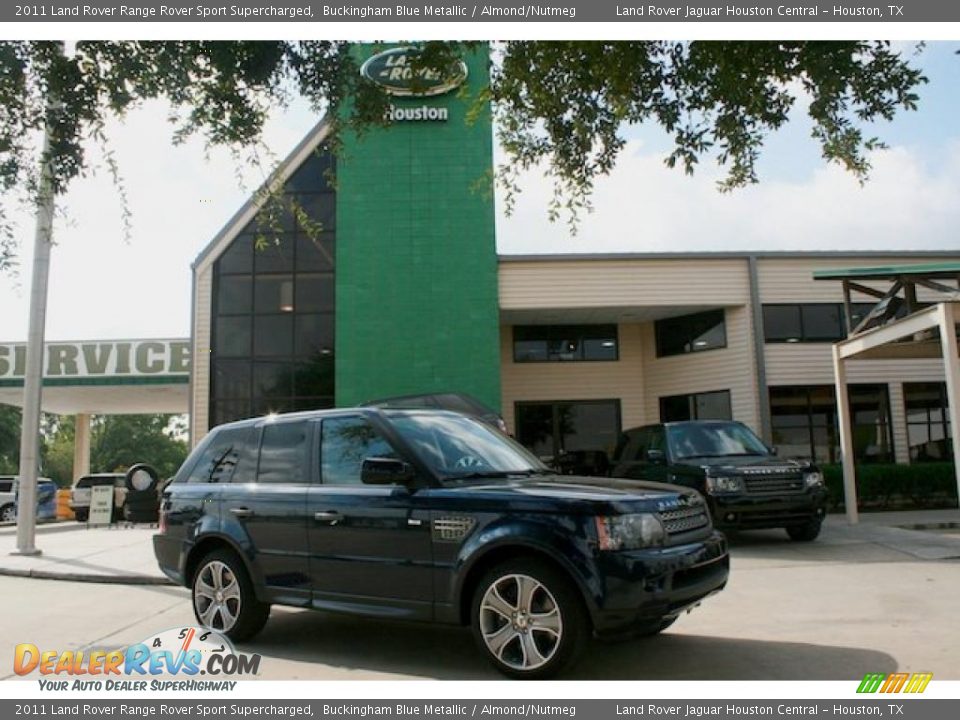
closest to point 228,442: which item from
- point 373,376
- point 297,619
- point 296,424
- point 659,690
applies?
point 296,424

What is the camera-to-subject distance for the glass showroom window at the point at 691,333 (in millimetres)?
20422

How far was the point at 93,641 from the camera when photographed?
252 inches

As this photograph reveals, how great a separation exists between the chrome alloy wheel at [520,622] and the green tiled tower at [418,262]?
14501mm

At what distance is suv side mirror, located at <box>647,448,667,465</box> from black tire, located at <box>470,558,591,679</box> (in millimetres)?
6600

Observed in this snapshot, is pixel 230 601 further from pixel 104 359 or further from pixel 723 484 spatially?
pixel 104 359

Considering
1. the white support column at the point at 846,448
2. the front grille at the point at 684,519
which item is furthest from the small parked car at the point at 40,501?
the front grille at the point at 684,519

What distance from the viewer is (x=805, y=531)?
11391mm

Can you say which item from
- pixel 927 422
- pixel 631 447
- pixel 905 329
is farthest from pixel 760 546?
pixel 927 422

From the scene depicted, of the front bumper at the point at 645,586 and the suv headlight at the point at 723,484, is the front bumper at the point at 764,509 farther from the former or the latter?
the front bumper at the point at 645,586

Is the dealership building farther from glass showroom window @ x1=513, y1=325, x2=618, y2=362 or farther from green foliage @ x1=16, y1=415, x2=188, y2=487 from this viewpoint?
green foliage @ x1=16, y1=415, x2=188, y2=487

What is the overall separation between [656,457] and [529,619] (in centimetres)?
678

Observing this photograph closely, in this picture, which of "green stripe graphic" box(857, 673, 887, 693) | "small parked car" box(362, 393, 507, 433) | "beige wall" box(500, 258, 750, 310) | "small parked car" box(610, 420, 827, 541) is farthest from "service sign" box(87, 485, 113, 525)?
"green stripe graphic" box(857, 673, 887, 693)

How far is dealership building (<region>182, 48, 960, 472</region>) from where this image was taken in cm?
1950

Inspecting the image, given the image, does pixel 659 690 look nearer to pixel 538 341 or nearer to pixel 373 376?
pixel 373 376
